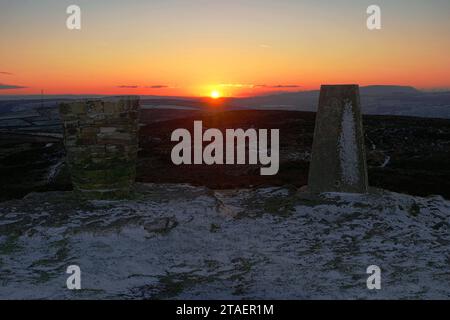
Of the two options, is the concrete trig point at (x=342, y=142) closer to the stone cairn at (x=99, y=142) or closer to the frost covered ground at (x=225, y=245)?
the frost covered ground at (x=225, y=245)

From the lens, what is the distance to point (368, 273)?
8539mm

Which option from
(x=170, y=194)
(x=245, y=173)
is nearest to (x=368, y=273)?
(x=170, y=194)

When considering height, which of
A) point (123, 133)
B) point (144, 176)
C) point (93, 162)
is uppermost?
point (123, 133)

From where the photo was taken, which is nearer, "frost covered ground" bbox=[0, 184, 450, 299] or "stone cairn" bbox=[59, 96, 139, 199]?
"frost covered ground" bbox=[0, 184, 450, 299]

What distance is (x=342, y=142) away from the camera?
13352 mm

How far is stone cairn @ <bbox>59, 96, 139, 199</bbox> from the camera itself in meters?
12.8

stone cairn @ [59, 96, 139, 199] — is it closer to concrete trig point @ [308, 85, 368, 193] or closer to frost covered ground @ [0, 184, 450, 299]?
frost covered ground @ [0, 184, 450, 299]

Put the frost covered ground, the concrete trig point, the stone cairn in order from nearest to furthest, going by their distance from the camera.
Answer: the frost covered ground, the stone cairn, the concrete trig point

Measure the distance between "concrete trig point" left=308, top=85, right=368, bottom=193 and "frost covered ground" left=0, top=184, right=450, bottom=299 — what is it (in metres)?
0.55

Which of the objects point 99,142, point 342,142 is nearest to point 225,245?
point 99,142

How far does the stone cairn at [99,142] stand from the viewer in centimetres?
1284

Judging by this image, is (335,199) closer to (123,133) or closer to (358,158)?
(358,158)

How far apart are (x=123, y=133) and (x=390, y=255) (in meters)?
8.24

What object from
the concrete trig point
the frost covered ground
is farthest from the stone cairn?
the concrete trig point
